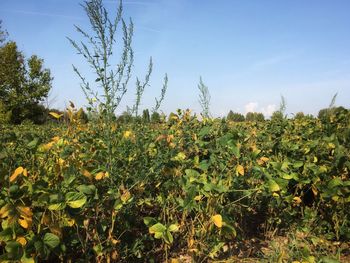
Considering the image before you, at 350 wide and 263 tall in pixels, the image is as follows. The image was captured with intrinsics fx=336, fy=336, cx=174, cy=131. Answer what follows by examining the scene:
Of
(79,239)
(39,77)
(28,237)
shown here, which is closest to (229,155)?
(79,239)

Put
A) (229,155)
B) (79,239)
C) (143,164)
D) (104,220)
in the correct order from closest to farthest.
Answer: (79,239), (104,220), (143,164), (229,155)

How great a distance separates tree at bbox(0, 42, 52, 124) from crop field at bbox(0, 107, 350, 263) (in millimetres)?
29240

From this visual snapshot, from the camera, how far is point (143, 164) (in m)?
2.57

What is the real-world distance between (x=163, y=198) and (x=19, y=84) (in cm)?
3181

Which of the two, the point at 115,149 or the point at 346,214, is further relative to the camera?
the point at 346,214

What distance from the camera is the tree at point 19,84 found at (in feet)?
97.1

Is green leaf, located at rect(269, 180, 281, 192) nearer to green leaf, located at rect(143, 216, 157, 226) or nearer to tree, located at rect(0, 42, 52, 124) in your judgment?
green leaf, located at rect(143, 216, 157, 226)

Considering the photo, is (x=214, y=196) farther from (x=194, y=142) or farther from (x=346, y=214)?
(x=346, y=214)

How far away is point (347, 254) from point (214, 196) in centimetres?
166

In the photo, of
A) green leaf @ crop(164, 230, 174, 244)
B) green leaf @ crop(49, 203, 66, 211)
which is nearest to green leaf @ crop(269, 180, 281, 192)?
green leaf @ crop(164, 230, 174, 244)

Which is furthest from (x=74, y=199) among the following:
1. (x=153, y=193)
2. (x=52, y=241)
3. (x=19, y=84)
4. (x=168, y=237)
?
(x=19, y=84)

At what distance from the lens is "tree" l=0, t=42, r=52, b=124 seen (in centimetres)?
2961

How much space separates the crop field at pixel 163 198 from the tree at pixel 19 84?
29240 mm

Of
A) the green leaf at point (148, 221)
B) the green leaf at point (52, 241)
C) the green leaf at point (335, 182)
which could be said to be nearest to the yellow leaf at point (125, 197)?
the green leaf at point (148, 221)
